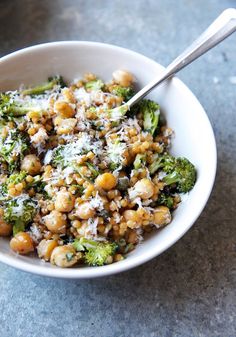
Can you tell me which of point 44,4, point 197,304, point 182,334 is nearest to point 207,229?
point 197,304

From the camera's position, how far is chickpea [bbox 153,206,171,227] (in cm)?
153

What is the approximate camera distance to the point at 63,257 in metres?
1.42

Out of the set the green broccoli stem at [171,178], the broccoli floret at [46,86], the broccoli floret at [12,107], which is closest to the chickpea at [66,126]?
the broccoli floret at [12,107]

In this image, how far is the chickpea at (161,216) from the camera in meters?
1.53

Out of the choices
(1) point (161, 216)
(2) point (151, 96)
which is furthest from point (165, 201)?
(2) point (151, 96)

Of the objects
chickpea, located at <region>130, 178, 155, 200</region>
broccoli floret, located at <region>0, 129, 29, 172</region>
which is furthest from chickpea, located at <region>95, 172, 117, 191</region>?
broccoli floret, located at <region>0, 129, 29, 172</region>

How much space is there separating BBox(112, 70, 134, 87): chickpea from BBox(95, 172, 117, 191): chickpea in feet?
1.42

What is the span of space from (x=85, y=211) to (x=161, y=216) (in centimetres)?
25

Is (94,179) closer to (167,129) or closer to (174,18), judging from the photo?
(167,129)

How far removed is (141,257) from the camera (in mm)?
1393

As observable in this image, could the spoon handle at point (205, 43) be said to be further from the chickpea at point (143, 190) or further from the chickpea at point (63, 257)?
the chickpea at point (63, 257)

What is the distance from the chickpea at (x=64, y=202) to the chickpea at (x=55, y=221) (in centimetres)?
2

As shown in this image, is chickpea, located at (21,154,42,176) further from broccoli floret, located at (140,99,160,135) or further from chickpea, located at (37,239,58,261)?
broccoli floret, located at (140,99,160,135)

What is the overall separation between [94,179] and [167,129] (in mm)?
392
